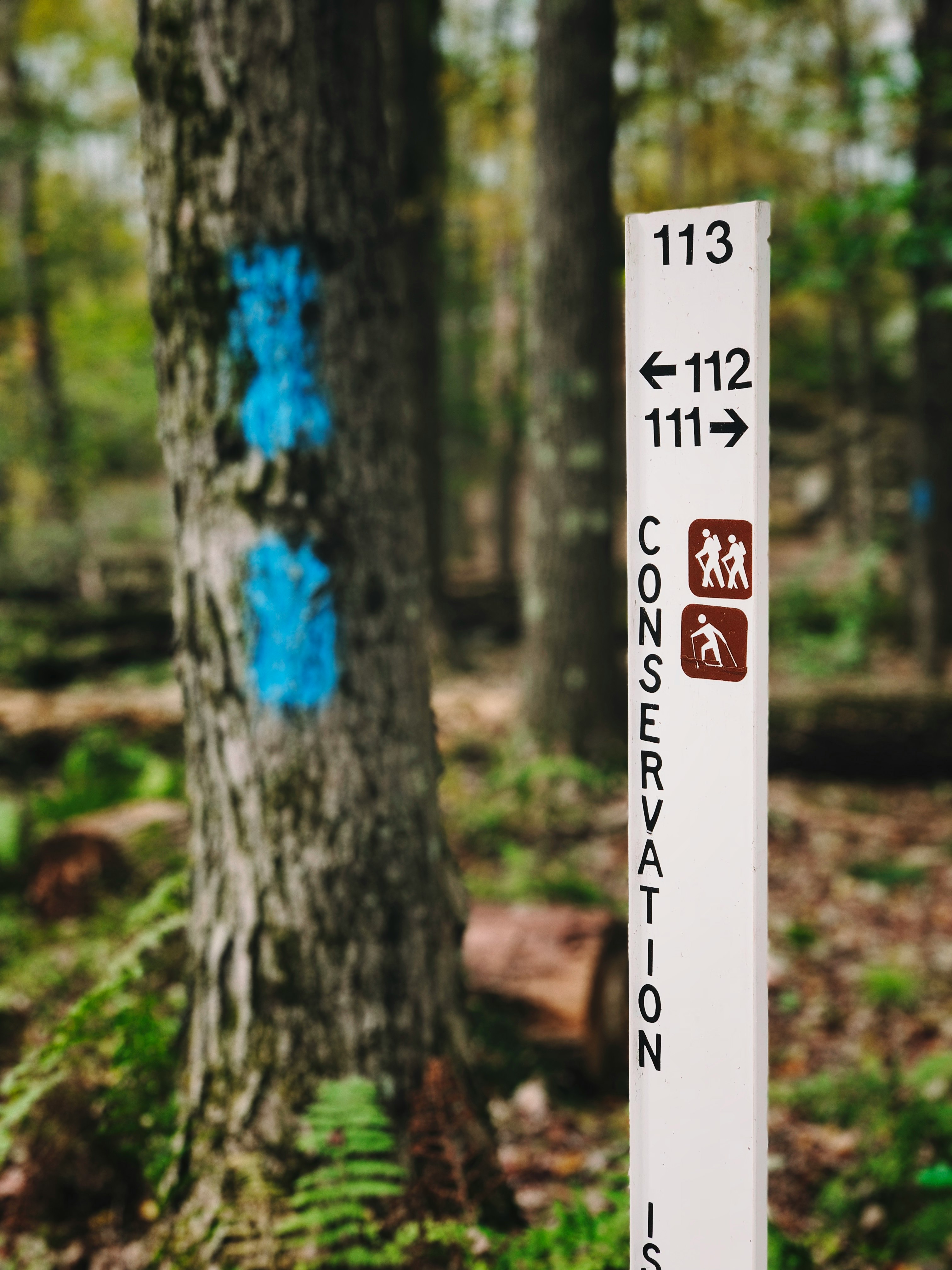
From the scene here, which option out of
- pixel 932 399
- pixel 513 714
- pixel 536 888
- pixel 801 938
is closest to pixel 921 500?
pixel 932 399

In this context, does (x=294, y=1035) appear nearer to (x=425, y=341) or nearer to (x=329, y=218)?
(x=329, y=218)

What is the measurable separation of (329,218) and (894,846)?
5255 millimetres

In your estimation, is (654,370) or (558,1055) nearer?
(654,370)

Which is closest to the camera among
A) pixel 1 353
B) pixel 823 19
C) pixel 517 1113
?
pixel 517 1113

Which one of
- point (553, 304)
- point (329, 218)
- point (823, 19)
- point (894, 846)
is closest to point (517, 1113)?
point (329, 218)

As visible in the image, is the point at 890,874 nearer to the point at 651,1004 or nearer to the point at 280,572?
the point at 651,1004

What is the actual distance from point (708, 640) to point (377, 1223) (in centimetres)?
167

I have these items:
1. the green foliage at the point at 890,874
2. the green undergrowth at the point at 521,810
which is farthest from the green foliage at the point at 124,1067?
the green foliage at the point at 890,874

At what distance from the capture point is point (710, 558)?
4.85 feet

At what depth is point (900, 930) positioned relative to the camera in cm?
484

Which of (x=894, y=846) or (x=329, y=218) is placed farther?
(x=894, y=846)

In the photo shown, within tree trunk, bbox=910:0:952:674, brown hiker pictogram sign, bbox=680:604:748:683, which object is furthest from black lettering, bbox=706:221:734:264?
tree trunk, bbox=910:0:952:674

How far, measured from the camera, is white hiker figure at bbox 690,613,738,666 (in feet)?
4.83

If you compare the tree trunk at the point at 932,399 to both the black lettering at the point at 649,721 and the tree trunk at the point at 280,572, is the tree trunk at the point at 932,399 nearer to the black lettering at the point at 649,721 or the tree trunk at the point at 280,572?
the tree trunk at the point at 280,572
